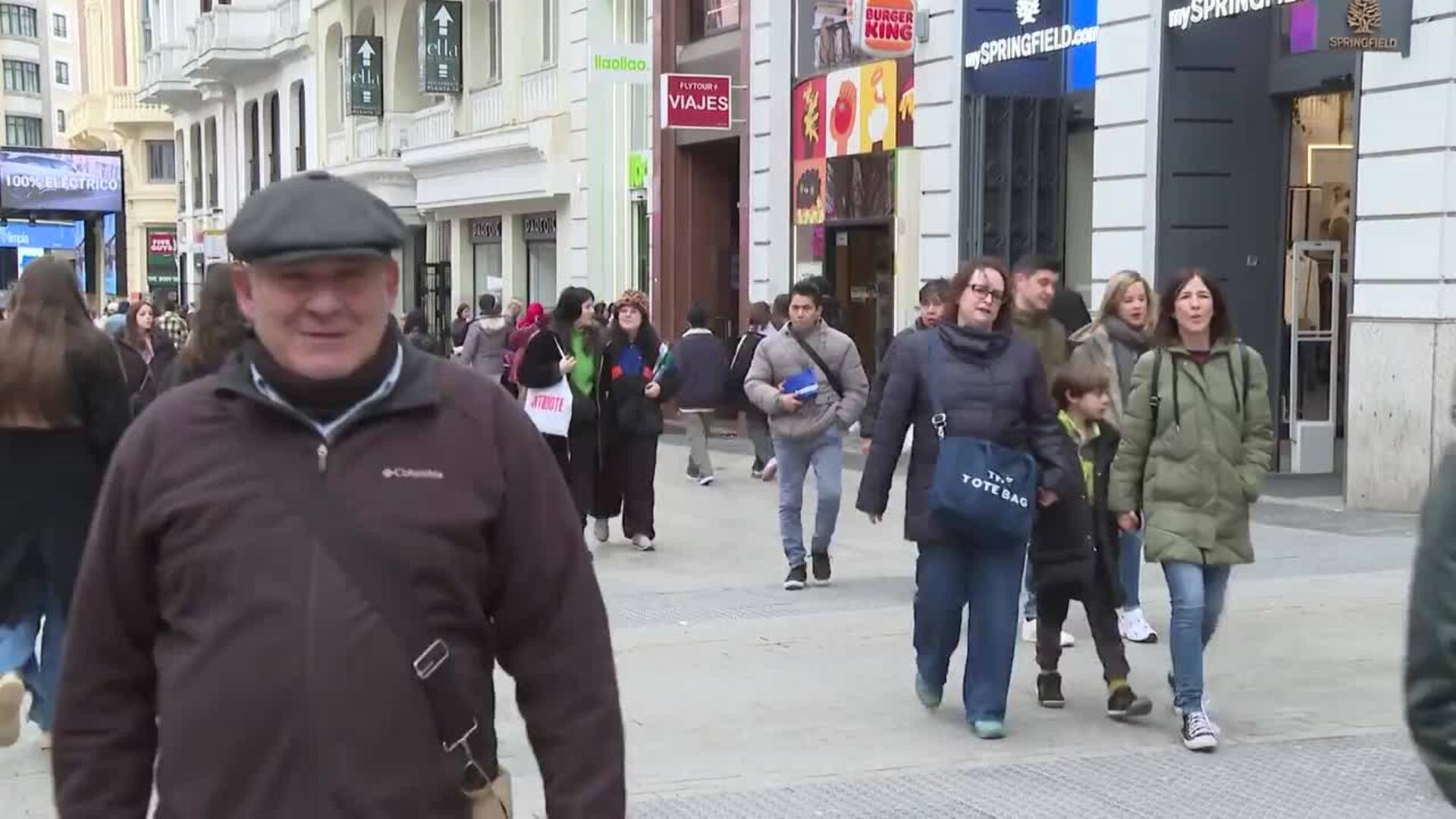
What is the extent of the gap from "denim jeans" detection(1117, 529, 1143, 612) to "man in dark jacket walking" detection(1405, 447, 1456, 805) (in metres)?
5.83

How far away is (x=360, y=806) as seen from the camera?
2.63 m

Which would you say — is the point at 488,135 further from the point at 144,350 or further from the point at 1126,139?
the point at 144,350

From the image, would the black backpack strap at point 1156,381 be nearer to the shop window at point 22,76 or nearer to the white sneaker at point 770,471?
the white sneaker at point 770,471

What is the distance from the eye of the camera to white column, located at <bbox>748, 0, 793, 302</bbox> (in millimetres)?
20469

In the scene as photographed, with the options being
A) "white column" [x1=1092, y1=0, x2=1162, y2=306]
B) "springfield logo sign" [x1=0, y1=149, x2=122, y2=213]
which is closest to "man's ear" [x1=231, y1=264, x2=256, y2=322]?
"white column" [x1=1092, y1=0, x2=1162, y2=306]

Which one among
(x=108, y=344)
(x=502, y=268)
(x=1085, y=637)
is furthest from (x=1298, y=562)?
(x=502, y=268)

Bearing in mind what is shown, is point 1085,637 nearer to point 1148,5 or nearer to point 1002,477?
point 1002,477

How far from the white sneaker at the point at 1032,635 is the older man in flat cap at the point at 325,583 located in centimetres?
605

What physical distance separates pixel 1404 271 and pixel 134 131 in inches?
2279

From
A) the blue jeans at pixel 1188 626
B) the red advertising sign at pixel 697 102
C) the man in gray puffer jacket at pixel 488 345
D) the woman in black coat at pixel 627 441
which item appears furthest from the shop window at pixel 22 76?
the blue jeans at pixel 1188 626

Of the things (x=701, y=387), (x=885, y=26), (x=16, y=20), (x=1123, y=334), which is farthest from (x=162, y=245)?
(x=16, y=20)

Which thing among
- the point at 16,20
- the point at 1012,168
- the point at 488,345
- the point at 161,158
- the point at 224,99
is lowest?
the point at 488,345

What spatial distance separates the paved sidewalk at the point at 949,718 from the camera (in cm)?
611

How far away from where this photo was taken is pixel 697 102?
21.1 meters
